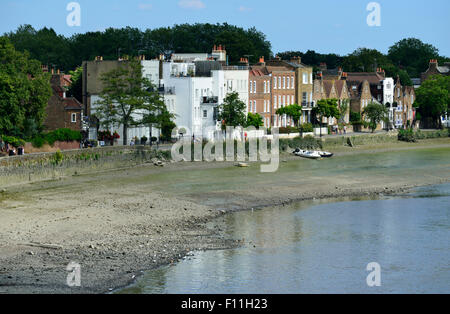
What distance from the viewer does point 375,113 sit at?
10150cm

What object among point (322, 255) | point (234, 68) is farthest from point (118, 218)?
point (234, 68)

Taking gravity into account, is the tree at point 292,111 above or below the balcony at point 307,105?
below

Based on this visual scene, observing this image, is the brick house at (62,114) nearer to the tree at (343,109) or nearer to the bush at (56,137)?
the bush at (56,137)

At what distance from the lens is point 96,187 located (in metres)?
49.7

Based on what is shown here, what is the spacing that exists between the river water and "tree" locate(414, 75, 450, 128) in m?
70.3

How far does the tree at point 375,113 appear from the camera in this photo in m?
101

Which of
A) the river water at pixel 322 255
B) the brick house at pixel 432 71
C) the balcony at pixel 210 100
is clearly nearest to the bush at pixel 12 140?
the river water at pixel 322 255

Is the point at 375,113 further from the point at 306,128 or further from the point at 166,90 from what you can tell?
the point at 166,90

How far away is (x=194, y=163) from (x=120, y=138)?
9.99 metres

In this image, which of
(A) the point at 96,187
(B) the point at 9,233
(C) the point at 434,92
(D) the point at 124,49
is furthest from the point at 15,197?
(D) the point at 124,49

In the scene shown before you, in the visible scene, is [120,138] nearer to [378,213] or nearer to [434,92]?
[378,213]
